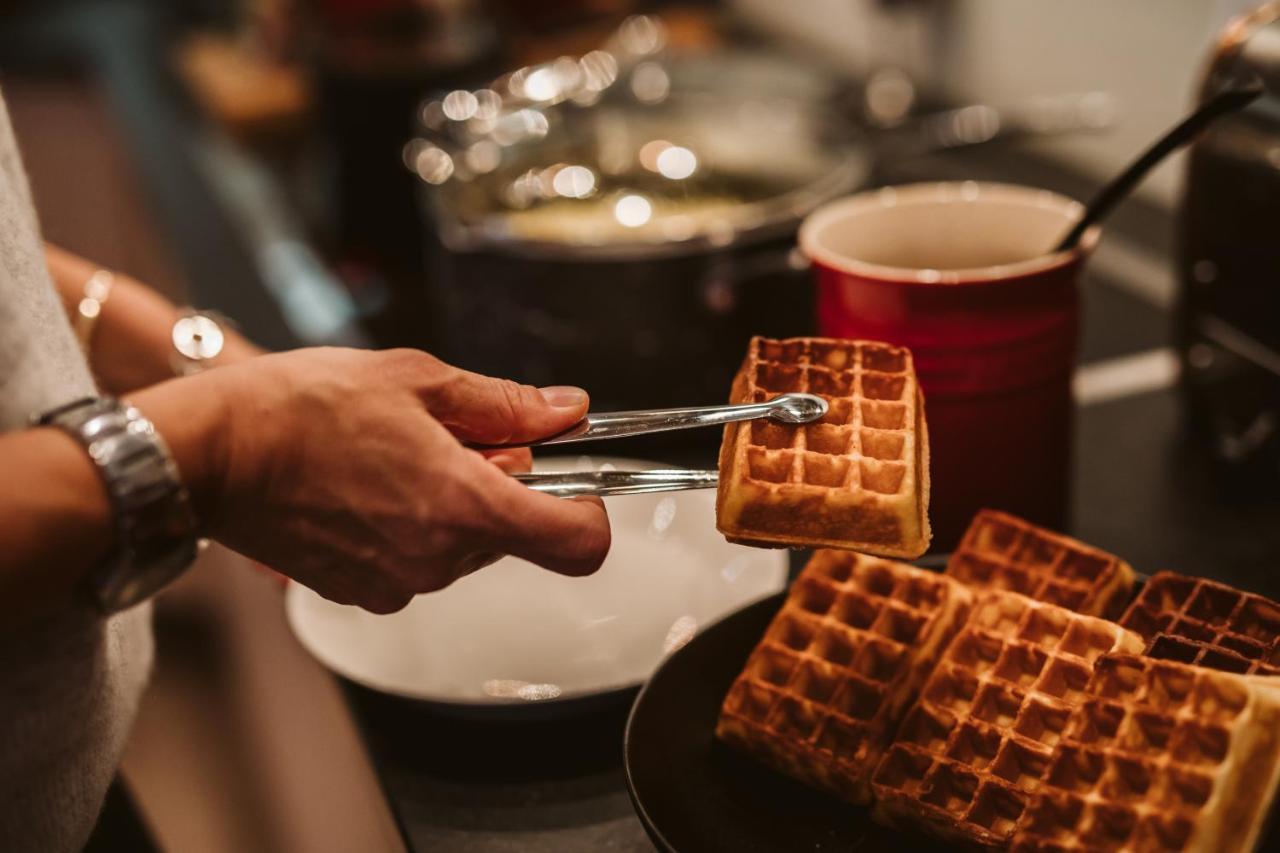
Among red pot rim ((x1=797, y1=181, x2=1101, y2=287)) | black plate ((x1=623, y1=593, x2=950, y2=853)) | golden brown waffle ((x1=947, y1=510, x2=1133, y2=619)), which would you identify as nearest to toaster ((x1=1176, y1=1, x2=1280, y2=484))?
red pot rim ((x1=797, y1=181, x2=1101, y2=287))

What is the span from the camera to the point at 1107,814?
0.63m

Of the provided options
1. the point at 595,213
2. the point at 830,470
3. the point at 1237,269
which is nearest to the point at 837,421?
the point at 830,470

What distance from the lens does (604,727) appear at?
946mm

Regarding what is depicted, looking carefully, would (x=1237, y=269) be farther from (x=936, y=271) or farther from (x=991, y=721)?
(x=991, y=721)

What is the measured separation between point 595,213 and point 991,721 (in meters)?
0.92

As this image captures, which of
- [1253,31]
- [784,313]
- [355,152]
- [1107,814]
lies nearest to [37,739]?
[1107,814]

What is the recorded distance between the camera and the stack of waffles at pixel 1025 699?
0.62 metres

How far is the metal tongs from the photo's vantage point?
2.33ft

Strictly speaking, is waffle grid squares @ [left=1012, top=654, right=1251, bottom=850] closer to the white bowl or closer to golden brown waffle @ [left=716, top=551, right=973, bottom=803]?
golden brown waffle @ [left=716, top=551, right=973, bottom=803]

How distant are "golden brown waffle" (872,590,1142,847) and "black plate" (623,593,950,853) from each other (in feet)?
0.12

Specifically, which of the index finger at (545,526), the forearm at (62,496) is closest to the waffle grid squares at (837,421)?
the index finger at (545,526)

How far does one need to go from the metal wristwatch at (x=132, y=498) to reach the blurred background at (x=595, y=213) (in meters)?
0.33

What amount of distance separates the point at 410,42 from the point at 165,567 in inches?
66.0

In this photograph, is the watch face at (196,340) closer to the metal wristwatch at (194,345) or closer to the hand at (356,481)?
the metal wristwatch at (194,345)
